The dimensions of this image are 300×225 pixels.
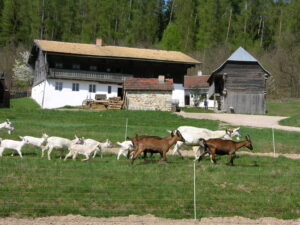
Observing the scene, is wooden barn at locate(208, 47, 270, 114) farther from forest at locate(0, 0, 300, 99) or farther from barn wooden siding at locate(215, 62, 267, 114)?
forest at locate(0, 0, 300, 99)

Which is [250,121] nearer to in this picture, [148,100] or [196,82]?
[148,100]

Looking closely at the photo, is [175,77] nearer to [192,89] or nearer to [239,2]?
[192,89]

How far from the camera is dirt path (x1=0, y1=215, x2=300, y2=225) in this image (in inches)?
390

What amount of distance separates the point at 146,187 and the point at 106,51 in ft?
147

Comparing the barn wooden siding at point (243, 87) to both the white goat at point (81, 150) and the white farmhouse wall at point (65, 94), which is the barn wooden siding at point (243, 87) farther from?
the white goat at point (81, 150)

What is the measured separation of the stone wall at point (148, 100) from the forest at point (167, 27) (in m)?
34.2

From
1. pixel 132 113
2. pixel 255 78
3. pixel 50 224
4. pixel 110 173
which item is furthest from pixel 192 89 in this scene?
pixel 50 224

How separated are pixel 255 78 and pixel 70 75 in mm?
21838

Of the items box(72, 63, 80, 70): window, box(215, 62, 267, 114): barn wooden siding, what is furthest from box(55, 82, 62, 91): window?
box(215, 62, 267, 114): barn wooden siding

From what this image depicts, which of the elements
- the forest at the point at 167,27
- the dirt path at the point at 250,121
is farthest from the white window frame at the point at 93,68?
the forest at the point at 167,27

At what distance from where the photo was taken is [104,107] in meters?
47.6

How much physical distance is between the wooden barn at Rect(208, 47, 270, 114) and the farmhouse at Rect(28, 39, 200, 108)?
6220 millimetres

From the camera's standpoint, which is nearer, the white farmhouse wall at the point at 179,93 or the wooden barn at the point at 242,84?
the wooden barn at the point at 242,84

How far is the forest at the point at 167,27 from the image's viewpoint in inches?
3250
